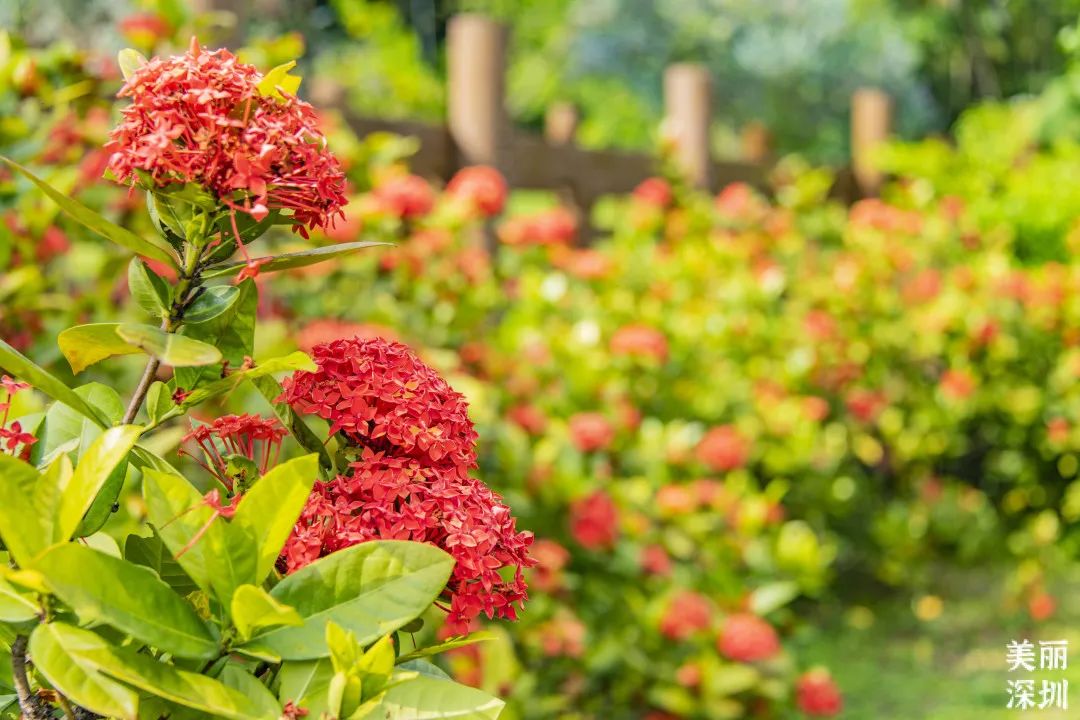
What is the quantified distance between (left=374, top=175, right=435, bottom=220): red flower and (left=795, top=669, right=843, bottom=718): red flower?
132cm

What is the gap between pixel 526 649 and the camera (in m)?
2.24

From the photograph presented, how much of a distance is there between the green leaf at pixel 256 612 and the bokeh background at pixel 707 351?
2.04 ft

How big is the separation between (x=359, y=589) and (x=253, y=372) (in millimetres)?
146

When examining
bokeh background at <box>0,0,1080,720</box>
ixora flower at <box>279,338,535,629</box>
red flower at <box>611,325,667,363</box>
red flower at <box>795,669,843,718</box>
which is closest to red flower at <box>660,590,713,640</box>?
bokeh background at <box>0,0,1080,720</box>

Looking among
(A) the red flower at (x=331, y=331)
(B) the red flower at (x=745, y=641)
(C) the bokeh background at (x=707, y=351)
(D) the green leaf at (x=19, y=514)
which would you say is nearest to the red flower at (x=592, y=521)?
(C) the bokeh background at (x=707, y=351)

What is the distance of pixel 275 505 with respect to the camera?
62cm

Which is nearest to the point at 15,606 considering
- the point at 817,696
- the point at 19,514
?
the point at 19,514

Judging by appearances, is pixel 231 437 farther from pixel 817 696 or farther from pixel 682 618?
pixel 817 696

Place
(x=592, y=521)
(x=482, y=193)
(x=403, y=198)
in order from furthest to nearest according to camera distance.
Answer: (x=482, y=193) → (x=403, y=198) → (x=592, y=521)

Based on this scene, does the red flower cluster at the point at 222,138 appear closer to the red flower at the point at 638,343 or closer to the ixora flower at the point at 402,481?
the ixora flower at the point at 402,481

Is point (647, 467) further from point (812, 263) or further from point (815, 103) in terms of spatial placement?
point (815, 103)

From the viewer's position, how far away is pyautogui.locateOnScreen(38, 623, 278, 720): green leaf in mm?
556

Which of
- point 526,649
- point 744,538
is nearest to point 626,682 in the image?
point 526,649

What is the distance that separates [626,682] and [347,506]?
1.82 m
